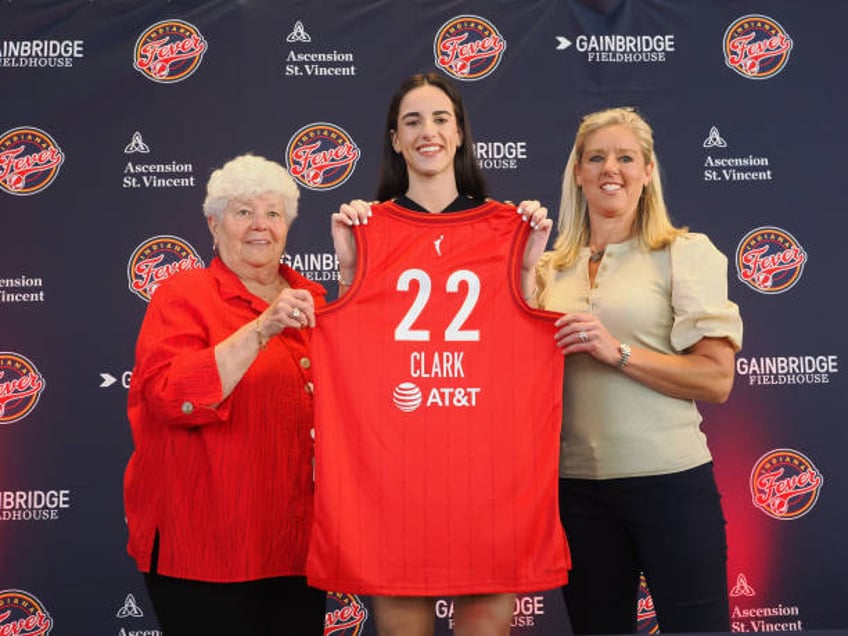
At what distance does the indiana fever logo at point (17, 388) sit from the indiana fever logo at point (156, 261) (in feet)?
1.84

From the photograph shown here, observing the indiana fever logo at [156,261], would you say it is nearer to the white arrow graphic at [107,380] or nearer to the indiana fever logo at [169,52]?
the white arrow graphic at [107,380]

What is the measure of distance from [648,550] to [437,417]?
63 cm

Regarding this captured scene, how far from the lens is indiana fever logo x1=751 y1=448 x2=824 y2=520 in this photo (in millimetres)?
3752

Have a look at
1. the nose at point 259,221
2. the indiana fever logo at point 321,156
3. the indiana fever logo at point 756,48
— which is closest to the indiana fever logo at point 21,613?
the indiana fever logo at point 321,156

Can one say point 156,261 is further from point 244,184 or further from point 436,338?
point 436,338

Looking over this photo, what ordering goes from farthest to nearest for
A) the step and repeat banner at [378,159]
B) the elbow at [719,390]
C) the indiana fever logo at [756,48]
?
the indiana fever logo at [756,48]
the step and repeat banner at [378,159]
the elbow at [719,390]

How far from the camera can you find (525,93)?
3918 millimetres

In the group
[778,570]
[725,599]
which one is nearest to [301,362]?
[725,599]

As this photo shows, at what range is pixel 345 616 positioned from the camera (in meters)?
3.71

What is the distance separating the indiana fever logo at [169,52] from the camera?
388 centimetres

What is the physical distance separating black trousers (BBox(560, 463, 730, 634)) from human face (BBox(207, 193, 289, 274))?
0.95 m

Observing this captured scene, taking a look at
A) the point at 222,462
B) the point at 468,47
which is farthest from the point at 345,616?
Result: the point at 468,47

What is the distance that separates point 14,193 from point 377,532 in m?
2.81

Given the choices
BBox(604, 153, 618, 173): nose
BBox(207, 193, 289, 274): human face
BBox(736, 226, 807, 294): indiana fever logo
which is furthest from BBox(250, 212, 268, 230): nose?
BBox(736, 226, 807, 294): indiana fever logo
